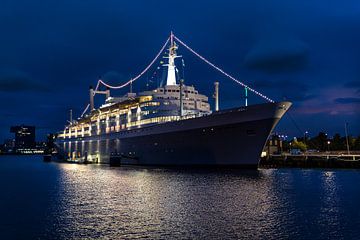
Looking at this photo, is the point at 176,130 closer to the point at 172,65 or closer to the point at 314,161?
the point at 172,65

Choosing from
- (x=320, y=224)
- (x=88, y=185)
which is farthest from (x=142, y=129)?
(x=320, y=224)

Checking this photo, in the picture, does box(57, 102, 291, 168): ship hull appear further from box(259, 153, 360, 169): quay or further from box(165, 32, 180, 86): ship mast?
box(259, 153, 360, 169): quay

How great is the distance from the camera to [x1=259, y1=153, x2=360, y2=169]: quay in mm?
55031

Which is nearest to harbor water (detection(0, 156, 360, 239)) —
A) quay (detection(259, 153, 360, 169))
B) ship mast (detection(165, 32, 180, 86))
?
quay (detection(259, 153, 360, 169))

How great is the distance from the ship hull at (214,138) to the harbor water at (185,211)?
9.16 metres

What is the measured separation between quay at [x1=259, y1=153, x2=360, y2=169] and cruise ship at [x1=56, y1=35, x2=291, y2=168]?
12504 millimetres

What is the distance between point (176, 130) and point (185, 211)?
26382 mm

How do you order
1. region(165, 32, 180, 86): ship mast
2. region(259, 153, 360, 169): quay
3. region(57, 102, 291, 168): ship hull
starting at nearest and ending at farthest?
region(57, 102, 291, 168): ship hull → region(259, 153, 360, 169): quay → region(165, 32, 180, 86): ship mast

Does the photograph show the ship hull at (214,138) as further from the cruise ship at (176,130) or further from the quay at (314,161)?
the quay at (314,161)

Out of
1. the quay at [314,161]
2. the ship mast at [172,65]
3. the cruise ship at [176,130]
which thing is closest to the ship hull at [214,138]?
the cruise ship at [176,130]

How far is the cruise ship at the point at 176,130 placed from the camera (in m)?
43.3

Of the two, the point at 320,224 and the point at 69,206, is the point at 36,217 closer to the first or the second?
the point at 69,206

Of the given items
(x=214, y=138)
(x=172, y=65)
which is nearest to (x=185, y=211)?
(x=214, y=138)

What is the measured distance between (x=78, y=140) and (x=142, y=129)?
35.3m
